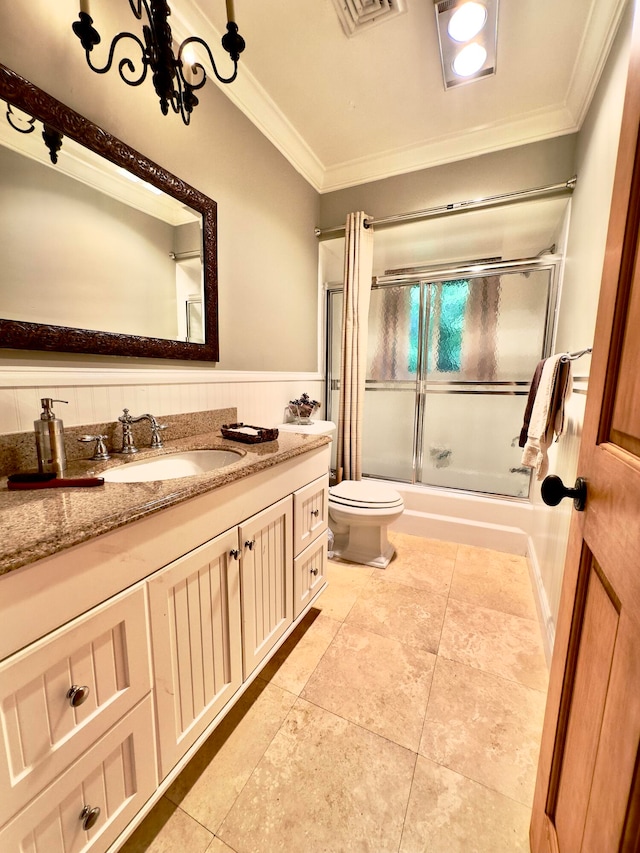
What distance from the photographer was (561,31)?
1.34 metres

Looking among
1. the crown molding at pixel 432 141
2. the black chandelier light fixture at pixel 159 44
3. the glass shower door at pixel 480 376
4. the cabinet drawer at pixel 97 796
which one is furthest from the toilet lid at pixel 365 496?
the crown molding at pixel 432 141

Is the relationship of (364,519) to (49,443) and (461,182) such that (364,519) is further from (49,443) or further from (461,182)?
(461,182)

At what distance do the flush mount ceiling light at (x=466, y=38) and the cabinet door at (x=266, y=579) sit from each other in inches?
75.9

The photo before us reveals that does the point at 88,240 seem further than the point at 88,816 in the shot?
Yes

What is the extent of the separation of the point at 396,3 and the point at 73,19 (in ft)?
3.63

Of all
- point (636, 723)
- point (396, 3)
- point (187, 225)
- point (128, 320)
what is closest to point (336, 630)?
point (636, 723)

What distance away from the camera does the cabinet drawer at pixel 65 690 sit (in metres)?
0.52

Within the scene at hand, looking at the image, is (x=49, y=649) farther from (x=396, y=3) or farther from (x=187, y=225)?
(x=396, y=3)

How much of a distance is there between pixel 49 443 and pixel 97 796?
2.55 ft

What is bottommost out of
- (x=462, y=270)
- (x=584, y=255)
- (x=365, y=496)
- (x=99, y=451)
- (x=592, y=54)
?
(x=365, y=496)

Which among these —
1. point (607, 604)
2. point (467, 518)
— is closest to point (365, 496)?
point (467, 518)

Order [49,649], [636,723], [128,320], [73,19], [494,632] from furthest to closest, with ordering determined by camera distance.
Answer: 1. [494,632]
2. [128,320]
3. [73,19]
4. [49,649]
5. [636,723]

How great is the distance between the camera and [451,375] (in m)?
2.69

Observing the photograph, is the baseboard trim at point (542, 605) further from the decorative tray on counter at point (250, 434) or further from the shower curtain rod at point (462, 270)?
the shower curtain rod at point (462, 270)
